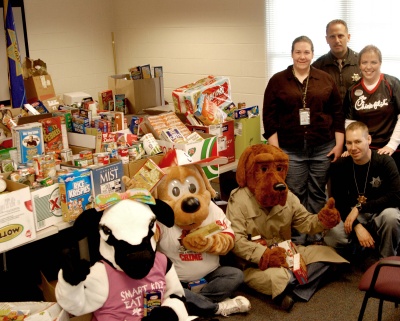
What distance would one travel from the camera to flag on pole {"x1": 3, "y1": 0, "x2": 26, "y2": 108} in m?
5.14

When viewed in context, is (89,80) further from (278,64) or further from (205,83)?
(205,83)

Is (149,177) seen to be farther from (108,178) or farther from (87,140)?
(87,140)

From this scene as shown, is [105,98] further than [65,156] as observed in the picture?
Yes

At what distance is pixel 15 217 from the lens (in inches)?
106

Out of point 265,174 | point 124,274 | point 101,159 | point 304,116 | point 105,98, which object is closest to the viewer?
point 124,274

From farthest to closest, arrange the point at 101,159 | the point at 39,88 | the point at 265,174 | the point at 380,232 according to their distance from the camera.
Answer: the point at 39,88, the point at 380,232, the point at 265,174, the point at 101,159

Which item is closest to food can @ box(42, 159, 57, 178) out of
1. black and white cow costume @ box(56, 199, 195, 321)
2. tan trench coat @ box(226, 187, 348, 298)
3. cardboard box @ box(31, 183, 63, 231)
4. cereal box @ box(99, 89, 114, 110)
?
cardboard box @ box(31, 183, 63, 231)

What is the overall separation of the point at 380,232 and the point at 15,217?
2.18m

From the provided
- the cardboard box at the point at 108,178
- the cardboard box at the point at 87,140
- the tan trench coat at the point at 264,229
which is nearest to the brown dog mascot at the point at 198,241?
the tan trench coat at the point at 264,229

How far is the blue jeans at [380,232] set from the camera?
3.38 meters

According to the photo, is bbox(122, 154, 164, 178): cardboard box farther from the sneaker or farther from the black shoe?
the black shoe

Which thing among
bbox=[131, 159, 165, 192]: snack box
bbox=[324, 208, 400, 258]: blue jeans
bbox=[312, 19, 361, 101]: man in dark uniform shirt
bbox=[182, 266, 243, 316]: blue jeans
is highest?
bbox=[312, 19, 361, 101]: man in dark uniform shirt

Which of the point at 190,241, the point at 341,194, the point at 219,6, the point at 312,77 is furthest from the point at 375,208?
the point at 219,6

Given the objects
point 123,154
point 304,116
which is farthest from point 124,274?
point 304,116
